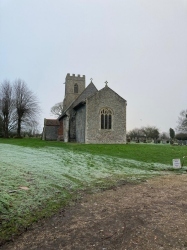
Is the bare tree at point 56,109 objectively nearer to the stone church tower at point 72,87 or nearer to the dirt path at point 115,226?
the stone church tower at point 72,87

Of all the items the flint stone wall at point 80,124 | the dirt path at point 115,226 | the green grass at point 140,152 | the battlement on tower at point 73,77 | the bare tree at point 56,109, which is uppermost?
the battlement on tower at point 73,77

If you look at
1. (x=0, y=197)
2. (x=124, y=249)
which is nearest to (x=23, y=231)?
(x=0, y=197)

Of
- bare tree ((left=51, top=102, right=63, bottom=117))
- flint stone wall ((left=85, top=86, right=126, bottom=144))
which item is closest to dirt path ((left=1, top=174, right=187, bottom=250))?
flint stone wall ((left=85, top=86, right=126, bottom=144))

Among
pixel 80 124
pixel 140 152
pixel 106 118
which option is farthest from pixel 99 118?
pixel 140 152

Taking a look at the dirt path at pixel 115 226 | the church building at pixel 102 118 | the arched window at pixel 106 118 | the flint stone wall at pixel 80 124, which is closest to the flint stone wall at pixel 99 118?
the church building at pixel 102 118

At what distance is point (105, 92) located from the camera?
97.8 feet

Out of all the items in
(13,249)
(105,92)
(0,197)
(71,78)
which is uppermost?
(71,78)

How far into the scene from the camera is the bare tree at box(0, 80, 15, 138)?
47656 millimetres

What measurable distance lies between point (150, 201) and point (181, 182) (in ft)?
8.87

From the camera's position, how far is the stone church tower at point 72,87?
146ft

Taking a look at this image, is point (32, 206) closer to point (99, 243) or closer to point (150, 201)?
point (99, 243)

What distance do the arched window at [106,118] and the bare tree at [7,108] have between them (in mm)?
25702

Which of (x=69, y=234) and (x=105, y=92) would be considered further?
(x=105, y=92)

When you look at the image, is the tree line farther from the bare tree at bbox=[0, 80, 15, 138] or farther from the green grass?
the green grass
